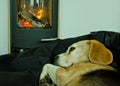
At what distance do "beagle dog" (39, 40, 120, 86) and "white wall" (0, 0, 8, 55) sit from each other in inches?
49.5

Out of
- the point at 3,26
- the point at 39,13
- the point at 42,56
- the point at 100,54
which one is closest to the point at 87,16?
the point at 39,13

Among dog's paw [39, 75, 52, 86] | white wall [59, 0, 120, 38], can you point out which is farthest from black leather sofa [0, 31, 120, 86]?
white wall [59, 0, 120, 38]

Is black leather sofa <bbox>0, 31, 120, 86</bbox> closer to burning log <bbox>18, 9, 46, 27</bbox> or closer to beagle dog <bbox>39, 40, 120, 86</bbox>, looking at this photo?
beagle dog <bbox>39, 40, 120, 86</bbox>

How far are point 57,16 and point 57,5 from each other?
0.12 m

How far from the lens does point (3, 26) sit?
295 centimetres

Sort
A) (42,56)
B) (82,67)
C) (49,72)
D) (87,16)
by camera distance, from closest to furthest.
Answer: (82,67) < (49,72) < (42,56) < (87,16)

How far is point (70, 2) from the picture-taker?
2.94 m

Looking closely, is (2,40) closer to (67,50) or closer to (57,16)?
(57,16)

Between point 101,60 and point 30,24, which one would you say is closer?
point 101,60

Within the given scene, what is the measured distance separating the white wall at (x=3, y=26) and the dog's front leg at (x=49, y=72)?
49.1 inches

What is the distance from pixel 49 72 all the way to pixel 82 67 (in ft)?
0.80

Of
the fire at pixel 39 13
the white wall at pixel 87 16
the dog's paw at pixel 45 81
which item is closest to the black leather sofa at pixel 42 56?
the dog's paw at pixel 45 81

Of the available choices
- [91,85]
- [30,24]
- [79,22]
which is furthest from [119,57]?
[30,24]

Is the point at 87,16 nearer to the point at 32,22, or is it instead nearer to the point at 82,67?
the point at 32,22
